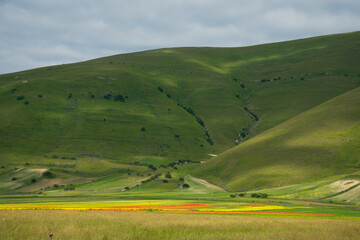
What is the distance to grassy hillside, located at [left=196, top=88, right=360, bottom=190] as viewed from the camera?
358 ft

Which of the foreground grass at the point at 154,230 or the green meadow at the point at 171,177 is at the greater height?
the green meadow at the point at 171,177

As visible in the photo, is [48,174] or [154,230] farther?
[48,174]

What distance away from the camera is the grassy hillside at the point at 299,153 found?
109250 millimetres

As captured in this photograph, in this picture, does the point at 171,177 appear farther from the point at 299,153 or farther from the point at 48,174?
the point at 299,153

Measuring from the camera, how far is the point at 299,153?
12131 centimetres

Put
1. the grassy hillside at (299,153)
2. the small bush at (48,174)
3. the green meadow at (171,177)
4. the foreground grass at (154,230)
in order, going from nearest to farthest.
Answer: the foreground grass at (154,230) < the green meadow at (171,177) < the grassy hillside at (299,153) < the small bush at (48,174)

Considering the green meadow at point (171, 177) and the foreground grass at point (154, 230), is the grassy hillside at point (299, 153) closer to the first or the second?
the green meadow at point (171, 177)

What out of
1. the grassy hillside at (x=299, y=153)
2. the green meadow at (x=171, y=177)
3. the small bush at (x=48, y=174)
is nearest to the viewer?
the green meadow at (x=171, y=177)

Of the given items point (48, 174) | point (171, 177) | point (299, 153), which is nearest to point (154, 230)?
point (299, 153)

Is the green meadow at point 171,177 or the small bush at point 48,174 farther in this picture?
the small bush at point 48,174

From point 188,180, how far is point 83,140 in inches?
2603

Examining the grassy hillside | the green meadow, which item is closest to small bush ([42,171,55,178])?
the green meadow

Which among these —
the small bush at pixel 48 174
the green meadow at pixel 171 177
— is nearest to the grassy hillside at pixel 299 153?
the green meadow at pixel 171 177

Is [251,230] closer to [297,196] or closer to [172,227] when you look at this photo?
[172,227]
